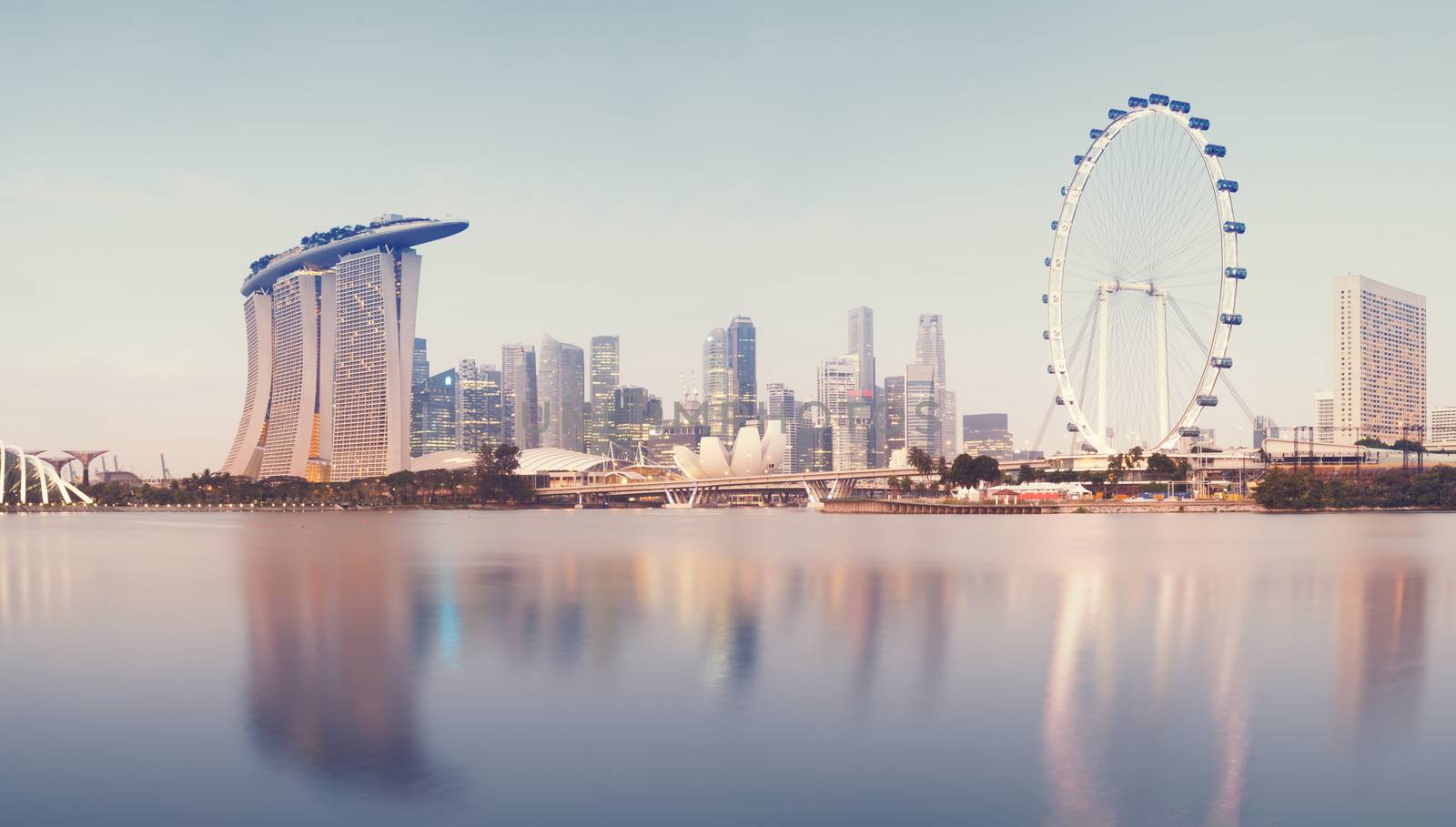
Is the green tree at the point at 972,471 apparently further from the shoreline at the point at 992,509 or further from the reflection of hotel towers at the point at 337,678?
the reflection of hotel towers at the point at 337,678

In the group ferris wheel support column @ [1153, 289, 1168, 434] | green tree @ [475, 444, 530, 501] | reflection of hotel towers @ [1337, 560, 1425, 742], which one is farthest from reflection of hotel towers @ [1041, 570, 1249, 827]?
green tree @ [475, 444, 530, 501]

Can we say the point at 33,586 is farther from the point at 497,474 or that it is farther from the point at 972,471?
the point at 497,474

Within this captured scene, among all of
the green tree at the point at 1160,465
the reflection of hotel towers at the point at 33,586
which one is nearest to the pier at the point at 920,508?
the green tree at the point at 1160,465

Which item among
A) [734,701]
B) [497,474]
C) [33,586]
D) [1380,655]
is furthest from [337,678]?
[497,474]

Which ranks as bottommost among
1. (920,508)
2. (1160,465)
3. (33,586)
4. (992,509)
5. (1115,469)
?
(920,508)

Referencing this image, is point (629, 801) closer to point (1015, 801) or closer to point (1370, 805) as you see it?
point (1015, 801)

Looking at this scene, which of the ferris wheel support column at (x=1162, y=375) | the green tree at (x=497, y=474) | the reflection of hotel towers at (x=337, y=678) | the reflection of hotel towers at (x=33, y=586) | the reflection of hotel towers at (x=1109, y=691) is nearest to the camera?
the reflection of hotel towers at (x=1109, y=691)

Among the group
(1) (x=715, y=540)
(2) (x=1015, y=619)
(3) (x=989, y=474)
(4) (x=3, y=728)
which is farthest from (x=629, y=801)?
(3) (x=989, y=474)
